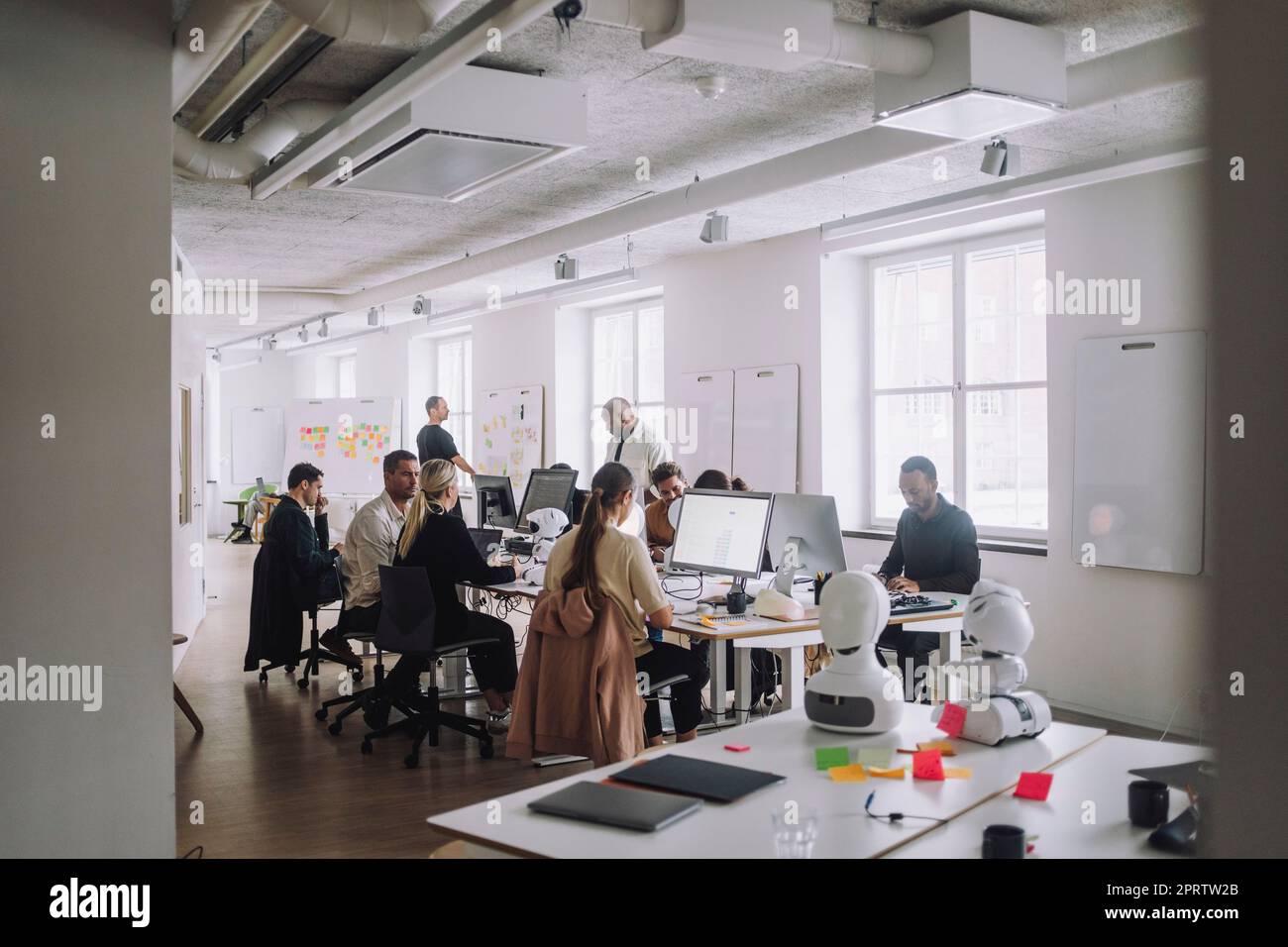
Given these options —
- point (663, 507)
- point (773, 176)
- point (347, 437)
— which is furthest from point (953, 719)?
point (347, 437)

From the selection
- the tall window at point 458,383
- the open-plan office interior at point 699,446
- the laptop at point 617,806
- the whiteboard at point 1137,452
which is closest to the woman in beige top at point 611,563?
the open-plan office interior at point 699,446

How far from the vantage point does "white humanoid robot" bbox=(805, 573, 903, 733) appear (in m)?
2.56

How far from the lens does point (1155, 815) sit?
1987 millimetres

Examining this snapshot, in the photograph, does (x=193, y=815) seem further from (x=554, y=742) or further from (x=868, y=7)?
(x=868, y=7)

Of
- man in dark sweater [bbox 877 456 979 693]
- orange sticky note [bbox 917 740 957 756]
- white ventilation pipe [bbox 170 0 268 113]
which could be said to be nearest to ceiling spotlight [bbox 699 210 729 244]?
man in dark sweater [bbox 877 456 979 693]

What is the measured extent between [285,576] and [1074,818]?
16.3ft

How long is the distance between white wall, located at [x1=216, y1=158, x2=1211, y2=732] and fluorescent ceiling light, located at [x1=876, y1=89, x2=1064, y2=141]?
86cm

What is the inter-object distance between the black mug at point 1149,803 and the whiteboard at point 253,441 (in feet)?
53.6

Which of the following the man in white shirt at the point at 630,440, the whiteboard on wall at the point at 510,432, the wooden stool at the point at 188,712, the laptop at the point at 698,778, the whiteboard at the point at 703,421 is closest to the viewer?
the laptop at the point at 698,778

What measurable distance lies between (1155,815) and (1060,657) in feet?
14.7

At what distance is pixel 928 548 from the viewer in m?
5.28

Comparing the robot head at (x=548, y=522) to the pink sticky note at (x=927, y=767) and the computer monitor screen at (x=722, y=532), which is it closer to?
the computer monitor screen at (x=722, y=532)

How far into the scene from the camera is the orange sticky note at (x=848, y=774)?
227cm
